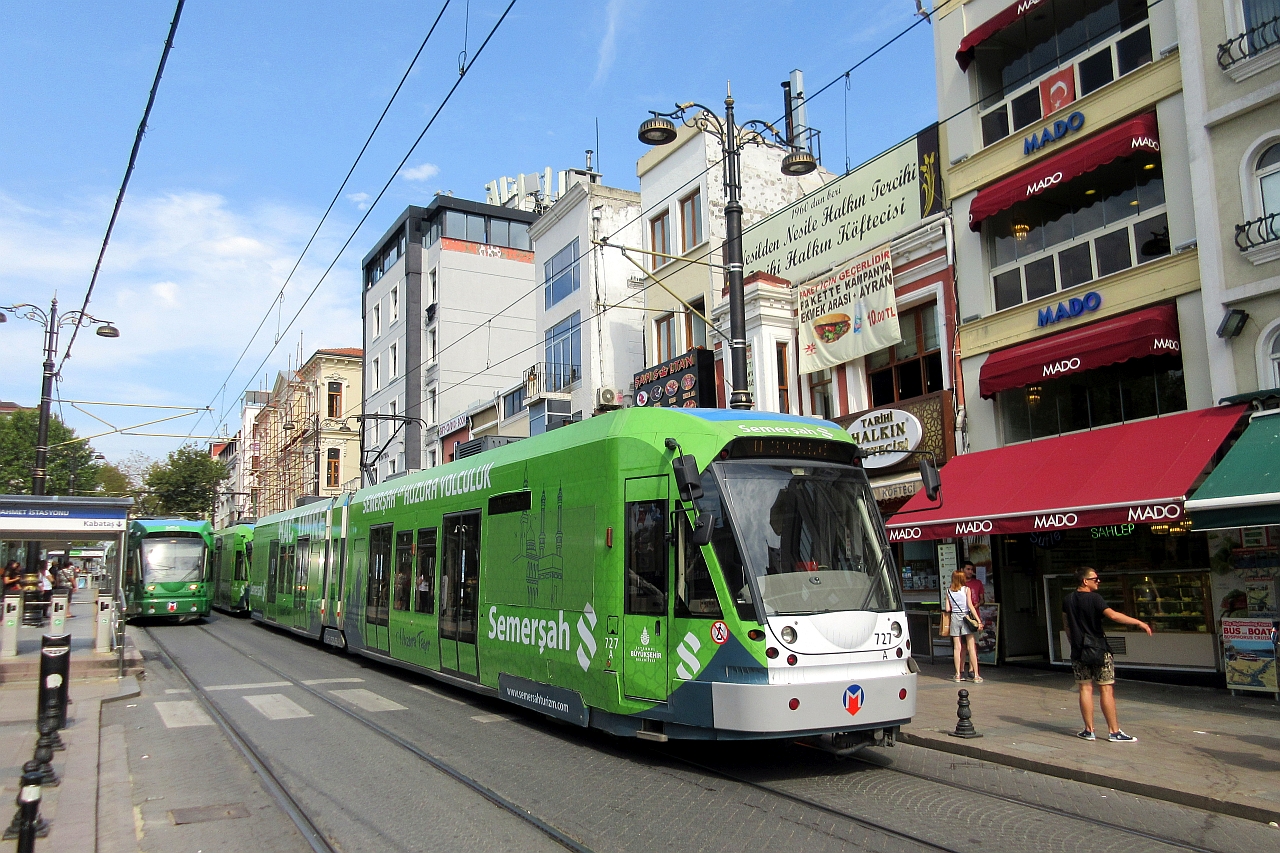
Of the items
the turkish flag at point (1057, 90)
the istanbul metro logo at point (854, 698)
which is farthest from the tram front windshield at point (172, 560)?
the turkish flag at point (1057, 90)

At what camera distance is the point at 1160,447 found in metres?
12.4

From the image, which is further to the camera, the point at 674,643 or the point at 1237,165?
the point at 1237,165

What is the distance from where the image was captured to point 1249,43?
12.3m

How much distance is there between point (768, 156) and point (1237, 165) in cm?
1436

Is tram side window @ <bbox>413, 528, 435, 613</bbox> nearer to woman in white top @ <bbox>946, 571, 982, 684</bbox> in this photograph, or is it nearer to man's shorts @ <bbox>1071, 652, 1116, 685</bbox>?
woman in white top @ <bbox>946, 571, 982, 684</bbox>

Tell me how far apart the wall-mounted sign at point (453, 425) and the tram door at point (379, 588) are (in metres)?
21.7

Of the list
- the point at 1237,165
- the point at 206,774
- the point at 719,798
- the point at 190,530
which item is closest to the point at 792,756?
the point at 719,798

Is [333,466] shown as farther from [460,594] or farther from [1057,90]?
[1057,90]

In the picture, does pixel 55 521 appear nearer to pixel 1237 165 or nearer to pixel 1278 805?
pixel 1278 805

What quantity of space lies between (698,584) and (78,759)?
20.3 ft

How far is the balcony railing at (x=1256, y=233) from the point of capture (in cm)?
1179

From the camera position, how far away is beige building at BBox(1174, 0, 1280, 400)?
11.9 metres

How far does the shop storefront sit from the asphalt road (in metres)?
3.98

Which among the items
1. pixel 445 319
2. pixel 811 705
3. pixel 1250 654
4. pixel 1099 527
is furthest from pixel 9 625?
pixel 445 319
